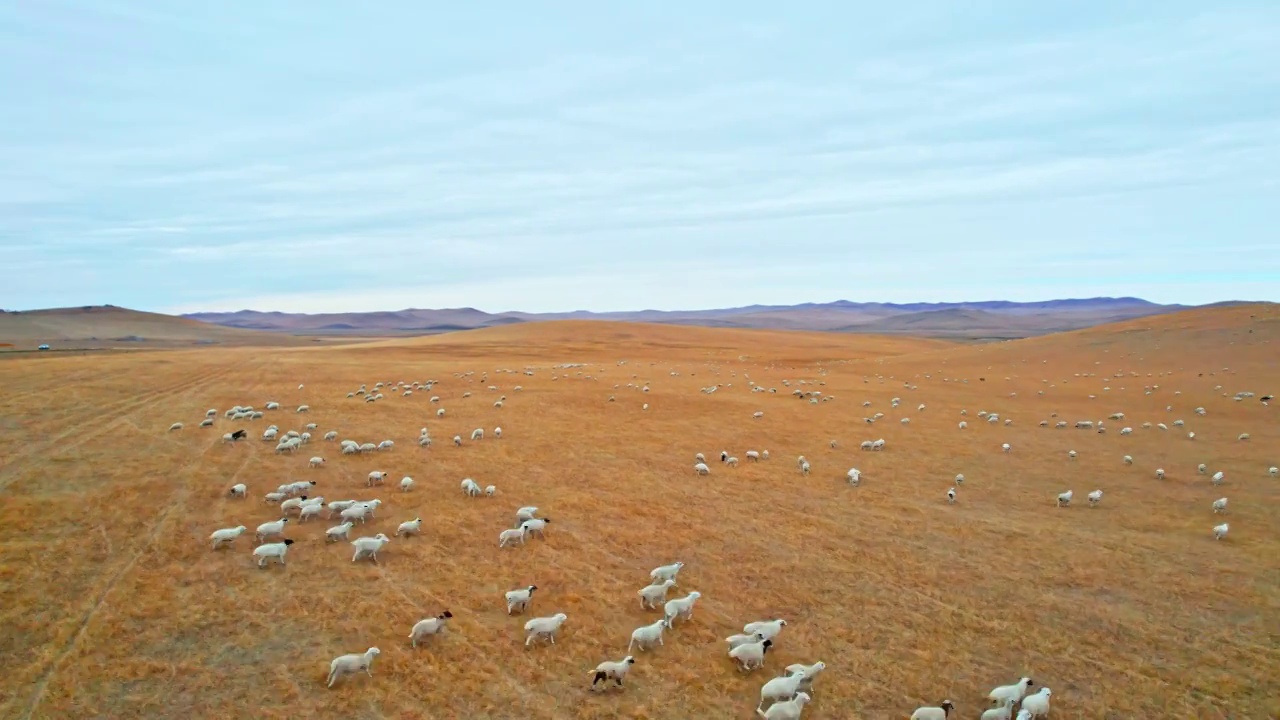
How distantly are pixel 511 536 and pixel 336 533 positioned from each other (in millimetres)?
3678

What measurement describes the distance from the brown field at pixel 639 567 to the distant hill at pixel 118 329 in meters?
98.6

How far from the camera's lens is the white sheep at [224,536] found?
1359cm

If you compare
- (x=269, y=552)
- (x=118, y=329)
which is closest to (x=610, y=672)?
(x=269, y=552)

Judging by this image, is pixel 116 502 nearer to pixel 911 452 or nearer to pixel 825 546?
pixel 825 546

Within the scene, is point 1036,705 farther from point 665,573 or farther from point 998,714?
point 665,573

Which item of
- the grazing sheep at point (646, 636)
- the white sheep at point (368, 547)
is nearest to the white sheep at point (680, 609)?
the grazing sheep at point (646, 636)

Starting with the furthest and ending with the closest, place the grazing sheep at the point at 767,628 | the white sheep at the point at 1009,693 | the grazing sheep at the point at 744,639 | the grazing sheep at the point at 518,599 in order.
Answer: the grazing sheep at the point at 518,599, the grazing sheep at the point at 767,628, the grazing sheep at the point at 744,639, the white sheep at the point at 1009,693

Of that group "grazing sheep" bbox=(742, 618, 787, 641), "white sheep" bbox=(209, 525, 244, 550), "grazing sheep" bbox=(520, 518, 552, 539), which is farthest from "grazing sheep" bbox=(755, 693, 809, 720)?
"white sheep" bbox=(209, 525, 244, 550)

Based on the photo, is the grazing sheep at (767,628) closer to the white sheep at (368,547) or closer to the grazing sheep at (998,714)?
the grazing sheep at (998,714)

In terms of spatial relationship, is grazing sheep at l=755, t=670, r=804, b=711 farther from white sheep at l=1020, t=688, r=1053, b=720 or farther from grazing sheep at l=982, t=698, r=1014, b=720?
white sheep at l=1020, t=688, r=1053, b=720

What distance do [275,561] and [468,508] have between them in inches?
178

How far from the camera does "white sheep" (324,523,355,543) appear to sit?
46.2ft

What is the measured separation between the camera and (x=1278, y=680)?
9.62 metres

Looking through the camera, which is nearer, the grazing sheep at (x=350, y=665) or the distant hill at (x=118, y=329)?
the grazing sheep at (x=350, y=665)
